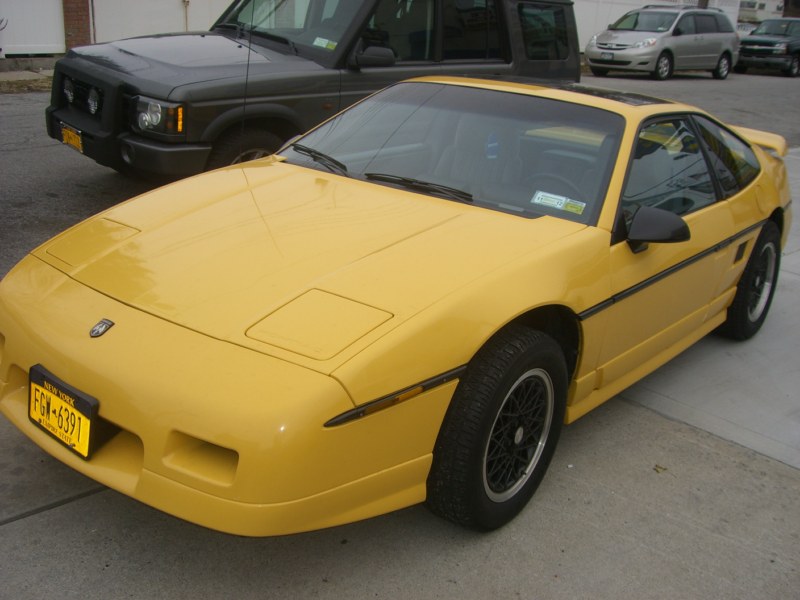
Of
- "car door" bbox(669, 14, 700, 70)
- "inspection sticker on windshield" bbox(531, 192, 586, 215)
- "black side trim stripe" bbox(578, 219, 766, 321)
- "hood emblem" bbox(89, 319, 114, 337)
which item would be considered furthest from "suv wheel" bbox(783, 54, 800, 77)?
"hood emblem" bbox(89, 319, 114, 337)

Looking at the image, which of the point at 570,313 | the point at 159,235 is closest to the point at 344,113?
the point at 159,235

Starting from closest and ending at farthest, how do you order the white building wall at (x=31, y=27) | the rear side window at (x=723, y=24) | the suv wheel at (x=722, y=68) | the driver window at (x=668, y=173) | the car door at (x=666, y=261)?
1. the car door at (x=666, y=261)
2. the driver window at (x=668, y=173)
3. the white building wall at (x=31, y=27)
4. the rear side window at (x=723, y=24)
5. the suv wheel at (x=722, y=68)

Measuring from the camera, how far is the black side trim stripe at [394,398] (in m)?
2.33

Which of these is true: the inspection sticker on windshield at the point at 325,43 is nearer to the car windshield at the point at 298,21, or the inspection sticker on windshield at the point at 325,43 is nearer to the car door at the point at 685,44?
the car windshield at the point at 298,21

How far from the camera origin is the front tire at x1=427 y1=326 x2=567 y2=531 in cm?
267

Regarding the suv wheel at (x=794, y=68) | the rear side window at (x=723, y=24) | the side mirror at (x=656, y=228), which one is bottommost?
the suv wheel at (x=794, y=68)

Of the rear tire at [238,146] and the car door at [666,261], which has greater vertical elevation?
the car door at [666,261]

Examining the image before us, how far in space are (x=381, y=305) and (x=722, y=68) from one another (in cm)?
2163

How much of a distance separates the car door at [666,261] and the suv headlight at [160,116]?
9.84ft

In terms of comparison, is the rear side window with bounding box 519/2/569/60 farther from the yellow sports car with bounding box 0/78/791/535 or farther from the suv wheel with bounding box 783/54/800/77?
the suv wheel with bounding box 783/54/800/77

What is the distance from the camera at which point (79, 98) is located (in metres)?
6.03

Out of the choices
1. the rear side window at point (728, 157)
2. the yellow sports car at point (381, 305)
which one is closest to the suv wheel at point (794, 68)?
the rear side window at point (728, 157)

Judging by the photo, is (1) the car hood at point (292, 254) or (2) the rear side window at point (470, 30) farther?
(2) the rear side window at point (470, 30)

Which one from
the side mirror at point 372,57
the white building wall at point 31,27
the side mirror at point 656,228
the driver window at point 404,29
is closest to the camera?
the side mirror at point 656,228
